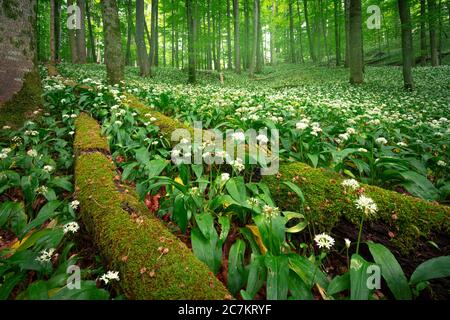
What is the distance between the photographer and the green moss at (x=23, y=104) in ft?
14.0

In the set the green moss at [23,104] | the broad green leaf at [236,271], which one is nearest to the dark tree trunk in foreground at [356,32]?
the green moss at [23,104]

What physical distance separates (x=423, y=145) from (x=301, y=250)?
2.80 m

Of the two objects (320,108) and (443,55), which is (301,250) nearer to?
(320,108)

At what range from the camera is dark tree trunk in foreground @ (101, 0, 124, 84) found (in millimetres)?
7202

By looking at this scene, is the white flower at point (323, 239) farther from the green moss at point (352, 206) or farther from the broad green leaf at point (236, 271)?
the broad green leaf at point (236, 271)

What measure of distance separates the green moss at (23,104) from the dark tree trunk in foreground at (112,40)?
2.87 metres

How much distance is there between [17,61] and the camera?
14.6 feet

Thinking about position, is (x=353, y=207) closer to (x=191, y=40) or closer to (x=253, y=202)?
(x=253, y=202)

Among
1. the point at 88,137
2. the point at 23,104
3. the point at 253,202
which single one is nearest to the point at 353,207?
the point at 253,202

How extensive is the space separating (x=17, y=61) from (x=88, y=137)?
7.61 ft

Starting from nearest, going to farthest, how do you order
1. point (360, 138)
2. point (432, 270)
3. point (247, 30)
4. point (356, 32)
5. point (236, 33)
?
point (432, 270)
point (360, 138)
point (356, 32)
point (236, 33)
point (247, 30)

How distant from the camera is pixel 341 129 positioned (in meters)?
4.32

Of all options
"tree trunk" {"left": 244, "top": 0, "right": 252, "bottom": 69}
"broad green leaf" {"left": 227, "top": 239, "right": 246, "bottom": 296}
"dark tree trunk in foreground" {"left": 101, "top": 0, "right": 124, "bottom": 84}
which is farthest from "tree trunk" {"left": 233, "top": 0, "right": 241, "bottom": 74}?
"broad green leaf" {"left": 227, "top": 239, "right": 246, "bottom": 296}
